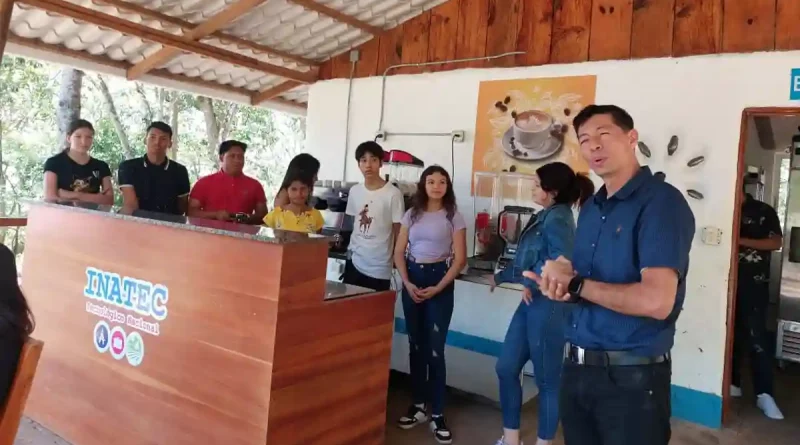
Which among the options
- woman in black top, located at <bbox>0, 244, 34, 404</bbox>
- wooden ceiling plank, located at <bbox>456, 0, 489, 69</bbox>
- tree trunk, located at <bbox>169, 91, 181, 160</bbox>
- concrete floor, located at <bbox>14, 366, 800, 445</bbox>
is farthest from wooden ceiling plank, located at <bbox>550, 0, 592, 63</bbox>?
tree trunk, located at <bbox>169, 91, 181, 160</bbox>

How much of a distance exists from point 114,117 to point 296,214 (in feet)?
27.1

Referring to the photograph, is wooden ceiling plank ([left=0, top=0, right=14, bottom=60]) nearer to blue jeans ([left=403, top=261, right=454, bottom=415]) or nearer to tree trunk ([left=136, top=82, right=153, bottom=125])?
blue jeans ([left=403, top=261, right=454, bottom=415])

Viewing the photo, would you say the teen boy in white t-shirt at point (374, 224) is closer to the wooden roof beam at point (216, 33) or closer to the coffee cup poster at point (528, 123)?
the coffee cup poster at point (528, 123)

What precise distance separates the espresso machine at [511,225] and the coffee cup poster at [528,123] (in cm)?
42

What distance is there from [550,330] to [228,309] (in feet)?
4.20

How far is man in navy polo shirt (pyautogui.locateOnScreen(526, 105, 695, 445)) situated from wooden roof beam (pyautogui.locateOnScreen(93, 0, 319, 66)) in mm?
3309

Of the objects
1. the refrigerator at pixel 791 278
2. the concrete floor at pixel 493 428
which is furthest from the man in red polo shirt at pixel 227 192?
the refrigerator at pixel 791 278

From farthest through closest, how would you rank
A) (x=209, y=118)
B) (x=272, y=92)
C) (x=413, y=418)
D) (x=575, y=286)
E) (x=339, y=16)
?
1. (x=209, y=118)
2. (x=272, y=92)
3. (x=339, y=16)
4. (x=413, y=418)
5. (x=575, y=286)

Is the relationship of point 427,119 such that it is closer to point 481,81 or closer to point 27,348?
point 481,81

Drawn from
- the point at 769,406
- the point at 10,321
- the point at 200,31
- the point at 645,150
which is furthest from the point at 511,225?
the point at 10,321

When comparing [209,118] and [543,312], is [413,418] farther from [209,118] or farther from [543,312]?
[209,118]

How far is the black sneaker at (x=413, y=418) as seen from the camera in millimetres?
2990

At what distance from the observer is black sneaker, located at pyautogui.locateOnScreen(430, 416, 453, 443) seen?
9.34 feet

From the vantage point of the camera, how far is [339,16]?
14.1ft
